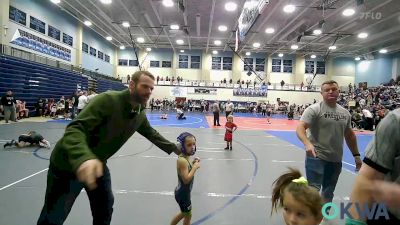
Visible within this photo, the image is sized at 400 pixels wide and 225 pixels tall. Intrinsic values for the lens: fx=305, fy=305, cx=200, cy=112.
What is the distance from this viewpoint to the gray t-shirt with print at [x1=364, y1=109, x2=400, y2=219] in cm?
128

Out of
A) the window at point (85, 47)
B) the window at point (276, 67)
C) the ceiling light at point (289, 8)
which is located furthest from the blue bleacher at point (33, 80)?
the window at point (276, 67)

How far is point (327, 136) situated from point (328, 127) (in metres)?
0.11

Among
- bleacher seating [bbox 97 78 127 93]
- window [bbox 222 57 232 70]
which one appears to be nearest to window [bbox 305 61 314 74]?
window [bbox 222 57 232 70]

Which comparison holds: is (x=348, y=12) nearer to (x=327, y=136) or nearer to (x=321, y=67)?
(x=327, y=136)

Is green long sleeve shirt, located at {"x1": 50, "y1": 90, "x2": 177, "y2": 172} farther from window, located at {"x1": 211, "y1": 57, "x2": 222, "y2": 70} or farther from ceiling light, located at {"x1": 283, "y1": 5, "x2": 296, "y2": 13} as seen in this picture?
window, located at {"x1": 211, "y1": 57, "x2": 222, "y2": 70}

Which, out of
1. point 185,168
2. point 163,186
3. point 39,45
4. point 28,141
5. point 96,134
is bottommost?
point 163,186

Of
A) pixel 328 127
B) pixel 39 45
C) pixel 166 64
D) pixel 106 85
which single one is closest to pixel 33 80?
pixel 39 45

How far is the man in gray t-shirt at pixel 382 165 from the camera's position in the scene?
128 centimetres

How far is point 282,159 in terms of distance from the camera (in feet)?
29.3

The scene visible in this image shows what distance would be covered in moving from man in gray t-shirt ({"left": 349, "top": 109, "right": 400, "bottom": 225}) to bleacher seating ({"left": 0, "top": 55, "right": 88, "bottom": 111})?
20128 millimetres

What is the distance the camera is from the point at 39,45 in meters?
23.2

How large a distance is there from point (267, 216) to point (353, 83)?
45977mm

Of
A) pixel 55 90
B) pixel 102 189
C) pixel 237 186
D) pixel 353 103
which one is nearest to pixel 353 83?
pixel 353 103

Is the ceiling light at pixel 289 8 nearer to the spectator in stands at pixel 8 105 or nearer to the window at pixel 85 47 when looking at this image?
the spectator in stands at pixel 8 105
